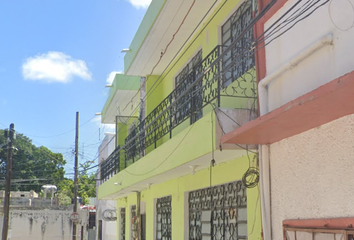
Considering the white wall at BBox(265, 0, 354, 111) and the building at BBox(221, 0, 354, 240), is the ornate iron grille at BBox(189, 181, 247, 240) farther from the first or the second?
the white wall at BBox(265, 0, 354, 111)

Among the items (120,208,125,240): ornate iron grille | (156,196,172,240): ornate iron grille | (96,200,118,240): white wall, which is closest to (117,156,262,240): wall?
(156,196,172,240): ornate iron grille

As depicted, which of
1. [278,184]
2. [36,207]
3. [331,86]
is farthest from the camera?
[36,207]

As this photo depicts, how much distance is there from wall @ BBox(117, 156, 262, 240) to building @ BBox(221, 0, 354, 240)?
119cm

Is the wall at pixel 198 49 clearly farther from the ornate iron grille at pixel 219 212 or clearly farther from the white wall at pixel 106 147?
the white wall at pixel 106 147

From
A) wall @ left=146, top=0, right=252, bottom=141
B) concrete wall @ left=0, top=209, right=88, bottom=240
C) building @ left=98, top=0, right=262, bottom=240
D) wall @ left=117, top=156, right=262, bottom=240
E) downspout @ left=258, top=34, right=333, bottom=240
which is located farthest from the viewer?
concrete wall @ left=0, top=209, right=88, bottom=240

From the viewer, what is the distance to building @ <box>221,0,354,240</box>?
4.26 metres

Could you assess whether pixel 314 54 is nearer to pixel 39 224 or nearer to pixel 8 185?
pixel 8 185

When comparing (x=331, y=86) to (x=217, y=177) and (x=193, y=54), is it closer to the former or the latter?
(x=217, y=177)

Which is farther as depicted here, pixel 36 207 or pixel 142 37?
pixel 36 207

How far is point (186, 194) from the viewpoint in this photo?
34.0ft

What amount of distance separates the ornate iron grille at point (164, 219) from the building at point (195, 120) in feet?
0.08

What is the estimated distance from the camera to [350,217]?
4.26 m

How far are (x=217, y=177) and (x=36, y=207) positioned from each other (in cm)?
2314

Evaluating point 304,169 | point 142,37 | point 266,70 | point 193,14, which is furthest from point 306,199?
point 142,37
